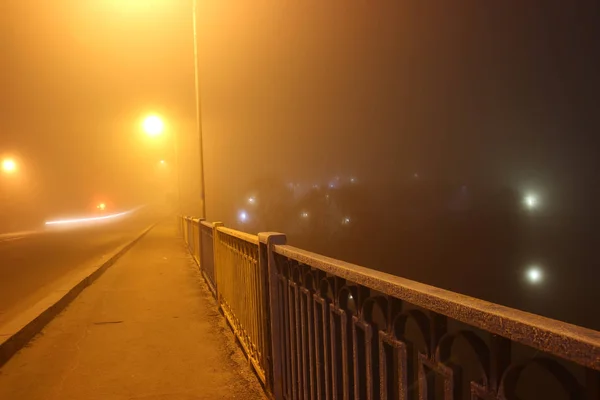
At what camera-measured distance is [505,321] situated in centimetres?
137

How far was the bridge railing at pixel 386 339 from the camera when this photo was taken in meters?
1.30

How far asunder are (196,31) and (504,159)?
5669 inches

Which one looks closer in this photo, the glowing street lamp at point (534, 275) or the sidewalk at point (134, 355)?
the sidewalk at point (134, 355)

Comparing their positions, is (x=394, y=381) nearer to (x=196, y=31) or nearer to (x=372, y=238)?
(x=196, y=31)

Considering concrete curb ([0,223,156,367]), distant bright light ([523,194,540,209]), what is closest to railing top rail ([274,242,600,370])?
concrete curb ([0,223,156,367])

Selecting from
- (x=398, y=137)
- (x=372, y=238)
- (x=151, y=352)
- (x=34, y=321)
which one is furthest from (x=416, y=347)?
(x=398, y=137)

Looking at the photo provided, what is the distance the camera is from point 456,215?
144750 mm

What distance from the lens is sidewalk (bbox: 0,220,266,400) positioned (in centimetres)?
423

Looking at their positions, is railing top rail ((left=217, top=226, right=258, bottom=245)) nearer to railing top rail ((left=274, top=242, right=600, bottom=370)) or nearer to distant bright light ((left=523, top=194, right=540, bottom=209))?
railing top rail ((left=274, top=242, right=600, bottom=370))

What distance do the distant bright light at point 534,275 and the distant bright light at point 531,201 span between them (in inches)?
1048

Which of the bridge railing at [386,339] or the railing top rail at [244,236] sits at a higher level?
the railing top rail at [244,236]

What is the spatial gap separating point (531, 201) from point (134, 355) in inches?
5628

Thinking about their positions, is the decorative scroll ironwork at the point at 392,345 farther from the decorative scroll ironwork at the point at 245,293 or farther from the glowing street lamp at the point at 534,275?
the glowing street lamp at the point at 534,275

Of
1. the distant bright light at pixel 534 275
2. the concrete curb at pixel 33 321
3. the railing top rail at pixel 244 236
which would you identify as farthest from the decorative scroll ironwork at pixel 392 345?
the distant bright light at pixel 534 275
